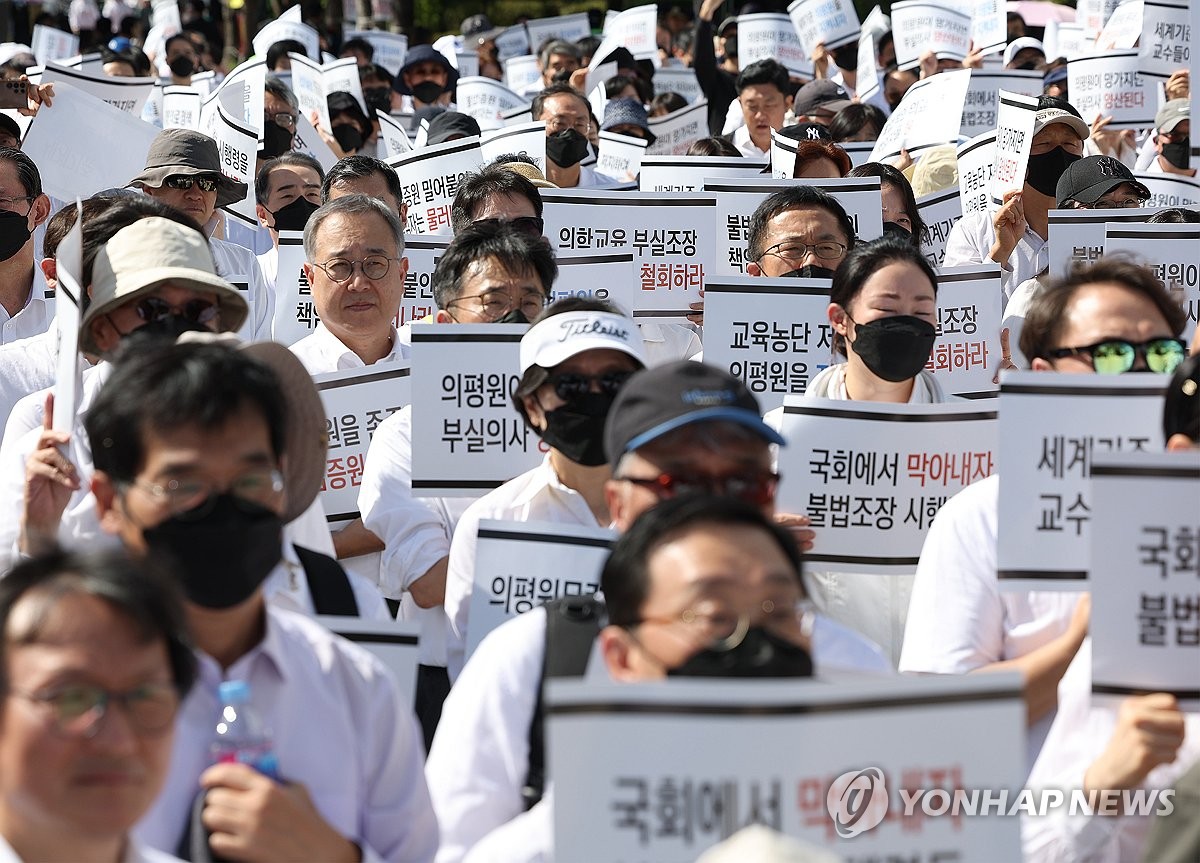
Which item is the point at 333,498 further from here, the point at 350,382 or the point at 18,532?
the point at 18,532

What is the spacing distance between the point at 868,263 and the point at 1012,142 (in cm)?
355

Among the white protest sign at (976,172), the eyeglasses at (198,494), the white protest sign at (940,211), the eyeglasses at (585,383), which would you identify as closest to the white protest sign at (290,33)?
the white protest sign at (940,211)

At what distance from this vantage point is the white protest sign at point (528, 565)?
4.21 m

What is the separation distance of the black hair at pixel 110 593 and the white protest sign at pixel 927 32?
41.4 feet

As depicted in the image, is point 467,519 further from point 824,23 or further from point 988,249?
point 824,23

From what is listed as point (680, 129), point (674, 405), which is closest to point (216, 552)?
point (674, 405)

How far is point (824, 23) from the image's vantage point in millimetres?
16219

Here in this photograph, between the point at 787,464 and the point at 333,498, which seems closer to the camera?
the point at 787,464

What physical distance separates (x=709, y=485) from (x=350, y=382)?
2503 millimetres

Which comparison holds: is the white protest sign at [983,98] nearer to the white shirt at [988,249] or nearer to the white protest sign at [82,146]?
the white shirt at [988,249]

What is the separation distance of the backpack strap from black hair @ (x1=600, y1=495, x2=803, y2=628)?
7.2 inches

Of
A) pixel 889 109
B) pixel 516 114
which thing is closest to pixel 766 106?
pixel 516 114

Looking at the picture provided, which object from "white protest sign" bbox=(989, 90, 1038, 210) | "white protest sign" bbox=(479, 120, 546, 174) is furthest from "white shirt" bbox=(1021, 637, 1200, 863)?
"white protest sign" bbox=(479, 120, 546, 174)

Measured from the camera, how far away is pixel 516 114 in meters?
11.6
